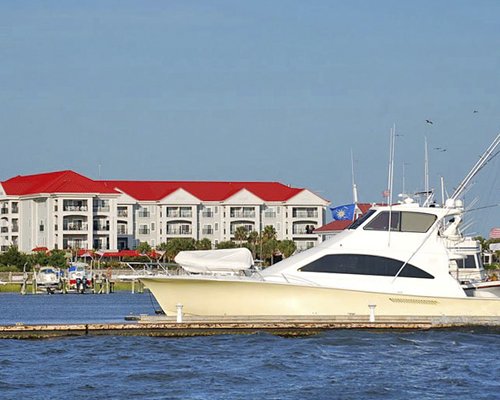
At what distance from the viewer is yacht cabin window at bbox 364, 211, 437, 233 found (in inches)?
1576

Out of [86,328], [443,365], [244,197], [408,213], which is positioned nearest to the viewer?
[443,365]

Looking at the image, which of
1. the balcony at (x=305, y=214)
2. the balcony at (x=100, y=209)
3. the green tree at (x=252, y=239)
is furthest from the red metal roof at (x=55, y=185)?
the balcony at (x=305, y=214)

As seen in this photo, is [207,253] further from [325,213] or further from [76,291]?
[325,213]

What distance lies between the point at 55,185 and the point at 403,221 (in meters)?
101

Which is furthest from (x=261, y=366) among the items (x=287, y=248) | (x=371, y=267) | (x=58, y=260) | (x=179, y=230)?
(x=179, y=230)

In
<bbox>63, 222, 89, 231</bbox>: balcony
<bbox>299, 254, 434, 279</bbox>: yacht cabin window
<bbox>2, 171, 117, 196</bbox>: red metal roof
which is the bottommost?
<bbox>299, 254, 434, 279</bbox>: yacht cabin window

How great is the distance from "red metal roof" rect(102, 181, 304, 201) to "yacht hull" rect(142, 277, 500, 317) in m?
107

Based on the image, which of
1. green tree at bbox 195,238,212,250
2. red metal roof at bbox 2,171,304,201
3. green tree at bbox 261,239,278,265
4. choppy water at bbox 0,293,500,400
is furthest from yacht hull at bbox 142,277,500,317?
red metal roof at bbox 2,171,304,201

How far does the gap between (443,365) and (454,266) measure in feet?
27.8

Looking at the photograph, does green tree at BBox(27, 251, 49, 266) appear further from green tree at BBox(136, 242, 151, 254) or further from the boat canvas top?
the boat canvas top

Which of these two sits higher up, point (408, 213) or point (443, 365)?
point (408, 213)

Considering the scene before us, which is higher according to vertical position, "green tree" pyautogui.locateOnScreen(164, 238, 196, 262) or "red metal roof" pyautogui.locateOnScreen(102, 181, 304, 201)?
"red metal roof" pyautogui.locateOnScreen(102, 181, 304, 201)

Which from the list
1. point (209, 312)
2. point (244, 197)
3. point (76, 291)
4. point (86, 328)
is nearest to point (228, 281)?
point (209, 312)

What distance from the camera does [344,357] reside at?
34.6 m
